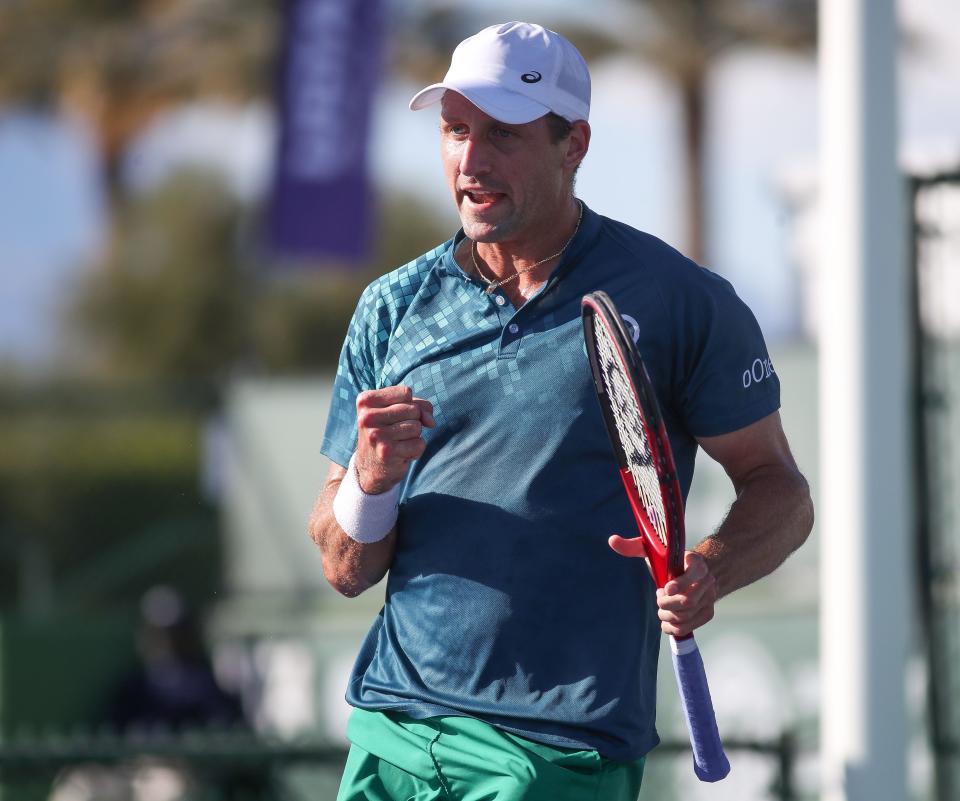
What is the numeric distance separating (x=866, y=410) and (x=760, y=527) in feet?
5.52

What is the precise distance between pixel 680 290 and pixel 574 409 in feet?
0.94

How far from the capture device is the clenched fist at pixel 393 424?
9.93 ft

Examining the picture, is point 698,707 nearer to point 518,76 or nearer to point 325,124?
point 518,76

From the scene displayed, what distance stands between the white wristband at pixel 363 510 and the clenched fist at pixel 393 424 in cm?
12

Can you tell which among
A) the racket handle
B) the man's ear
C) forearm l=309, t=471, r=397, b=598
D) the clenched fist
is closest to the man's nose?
the man's ear

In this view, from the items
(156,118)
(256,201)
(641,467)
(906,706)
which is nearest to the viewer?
(641,467)

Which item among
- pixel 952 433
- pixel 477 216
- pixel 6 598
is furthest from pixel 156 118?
pixel 477 216

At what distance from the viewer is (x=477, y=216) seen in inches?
126

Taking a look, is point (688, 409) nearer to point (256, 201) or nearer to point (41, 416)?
point (41, 416)

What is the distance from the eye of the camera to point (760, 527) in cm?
322

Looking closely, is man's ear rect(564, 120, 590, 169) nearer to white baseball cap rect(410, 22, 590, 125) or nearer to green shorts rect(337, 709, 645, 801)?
white baseball cap rect(410, 22, 590, 125)

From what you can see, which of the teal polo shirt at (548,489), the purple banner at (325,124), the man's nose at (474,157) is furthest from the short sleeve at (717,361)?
the purple banner at (325,124)

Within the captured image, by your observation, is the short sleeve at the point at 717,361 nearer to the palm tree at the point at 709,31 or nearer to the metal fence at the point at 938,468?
the metal fence at the point at 938,468

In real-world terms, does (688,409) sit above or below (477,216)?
below
